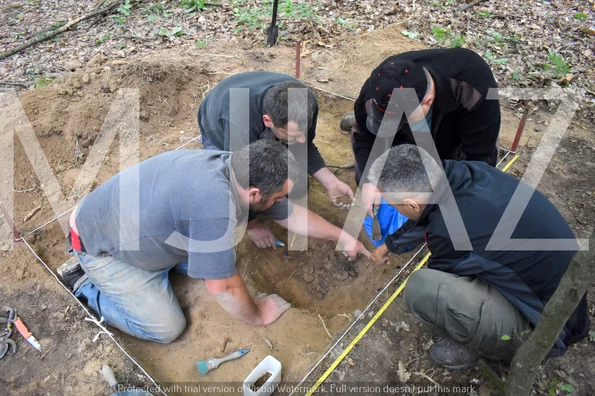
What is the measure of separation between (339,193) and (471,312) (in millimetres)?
1571

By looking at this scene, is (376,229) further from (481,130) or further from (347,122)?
(347,122)

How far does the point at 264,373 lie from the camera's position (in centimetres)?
240

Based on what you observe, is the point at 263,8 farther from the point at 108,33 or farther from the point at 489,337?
the point at 489,337

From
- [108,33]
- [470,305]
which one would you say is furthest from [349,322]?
[108,33]

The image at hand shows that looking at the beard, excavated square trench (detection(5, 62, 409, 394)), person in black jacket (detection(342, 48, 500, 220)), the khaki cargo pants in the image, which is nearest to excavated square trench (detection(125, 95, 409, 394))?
excavated square trench (detection(5, 62, 409, 394))

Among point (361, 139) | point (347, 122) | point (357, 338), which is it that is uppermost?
point (361, 139)

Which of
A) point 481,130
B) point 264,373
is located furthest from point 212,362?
point 481,130

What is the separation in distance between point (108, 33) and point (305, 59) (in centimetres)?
339

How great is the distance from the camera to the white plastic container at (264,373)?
7.50ft

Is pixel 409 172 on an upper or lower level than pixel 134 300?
upper

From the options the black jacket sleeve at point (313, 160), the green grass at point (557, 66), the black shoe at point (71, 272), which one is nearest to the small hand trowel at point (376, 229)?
the black jacket sleeve at point (313, 160)

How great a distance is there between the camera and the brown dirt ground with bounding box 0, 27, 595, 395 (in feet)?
8.08

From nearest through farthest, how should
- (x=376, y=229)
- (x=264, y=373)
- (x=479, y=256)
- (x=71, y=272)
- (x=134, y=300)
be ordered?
(x=479, y=256), (x=264, y=373), (x=134, y=300), (x=71, y=272), (x=376, y=229)

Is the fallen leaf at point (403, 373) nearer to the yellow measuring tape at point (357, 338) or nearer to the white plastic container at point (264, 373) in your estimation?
the yellow measuring tape at point (357, 338)
